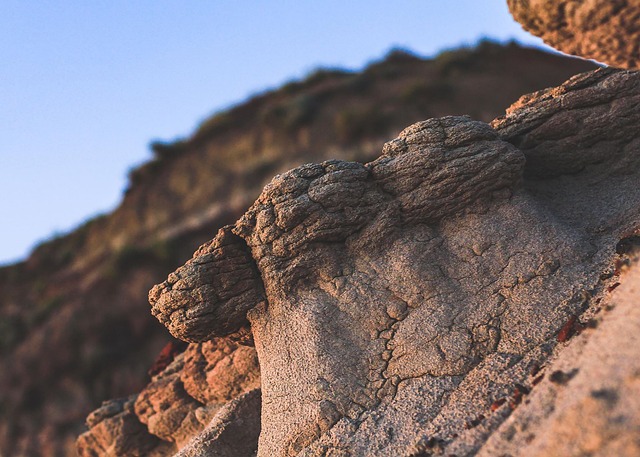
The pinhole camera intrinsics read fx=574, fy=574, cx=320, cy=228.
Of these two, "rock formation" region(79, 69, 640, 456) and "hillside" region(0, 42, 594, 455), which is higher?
"hillside" region(0, 42, 594, 455)

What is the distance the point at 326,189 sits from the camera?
882cm

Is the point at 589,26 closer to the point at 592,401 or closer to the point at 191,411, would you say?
the point at 592,401

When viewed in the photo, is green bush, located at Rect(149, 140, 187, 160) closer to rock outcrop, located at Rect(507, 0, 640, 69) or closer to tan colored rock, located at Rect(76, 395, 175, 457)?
tan colored rock, located at Rect(76, 395, 175, 457)

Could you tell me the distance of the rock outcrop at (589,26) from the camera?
568 centimetres

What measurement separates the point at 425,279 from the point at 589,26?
12.8 feet

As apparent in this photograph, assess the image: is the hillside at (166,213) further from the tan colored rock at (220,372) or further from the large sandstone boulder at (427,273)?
the large sandstone boulder at (427,273)

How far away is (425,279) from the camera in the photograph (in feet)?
27.1

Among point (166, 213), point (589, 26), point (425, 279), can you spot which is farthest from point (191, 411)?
point (166, 213)

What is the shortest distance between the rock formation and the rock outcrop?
2.37 meters

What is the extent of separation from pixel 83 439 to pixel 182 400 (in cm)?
318

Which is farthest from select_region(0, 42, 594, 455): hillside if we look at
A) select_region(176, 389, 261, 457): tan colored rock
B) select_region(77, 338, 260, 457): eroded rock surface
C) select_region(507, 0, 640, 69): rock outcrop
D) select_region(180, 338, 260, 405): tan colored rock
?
select_region(507, 0, 640, 69): rock outcrop

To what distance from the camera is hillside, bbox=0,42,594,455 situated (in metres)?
25.8

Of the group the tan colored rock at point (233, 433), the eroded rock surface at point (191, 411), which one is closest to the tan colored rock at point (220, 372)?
the eroded rock surface at point (191, 411)

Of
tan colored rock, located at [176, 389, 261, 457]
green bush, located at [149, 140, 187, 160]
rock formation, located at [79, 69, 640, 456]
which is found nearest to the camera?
rock formation, located at [79, 69, 640, 456]
